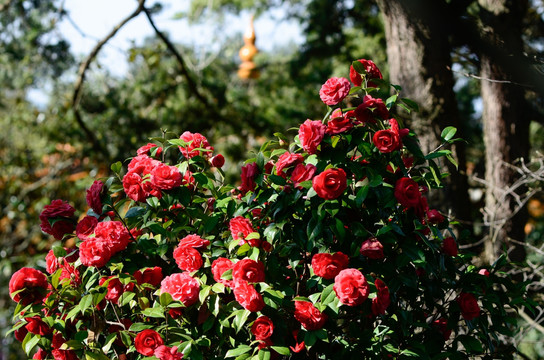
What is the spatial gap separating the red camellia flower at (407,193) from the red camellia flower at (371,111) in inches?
10.4

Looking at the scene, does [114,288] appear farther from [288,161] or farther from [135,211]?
[288,161]

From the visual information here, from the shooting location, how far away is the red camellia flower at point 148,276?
6.41ft

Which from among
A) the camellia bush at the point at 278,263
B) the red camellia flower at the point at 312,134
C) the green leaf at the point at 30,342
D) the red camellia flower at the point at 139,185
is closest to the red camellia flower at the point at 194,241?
the camellia bush at the point at 278,263

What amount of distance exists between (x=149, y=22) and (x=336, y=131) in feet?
8.79

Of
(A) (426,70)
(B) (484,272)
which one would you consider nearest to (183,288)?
(B) (484,272)

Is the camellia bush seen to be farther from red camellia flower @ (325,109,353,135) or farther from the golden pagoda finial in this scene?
the golden pagoda finial

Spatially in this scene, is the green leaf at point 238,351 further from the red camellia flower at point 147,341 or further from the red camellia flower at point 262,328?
the red camellia flower at point 147,341

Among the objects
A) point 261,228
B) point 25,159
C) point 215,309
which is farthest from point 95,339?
point 25,159

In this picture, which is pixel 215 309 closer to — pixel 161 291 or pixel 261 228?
pixel 161 291

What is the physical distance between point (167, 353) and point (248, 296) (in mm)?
359

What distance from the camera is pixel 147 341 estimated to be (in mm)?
1785

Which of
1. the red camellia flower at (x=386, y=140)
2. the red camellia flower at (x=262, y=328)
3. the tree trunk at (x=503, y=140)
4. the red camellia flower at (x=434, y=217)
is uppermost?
the red camellia flower at (x=386, y=140)

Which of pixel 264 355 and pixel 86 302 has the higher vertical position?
pixel 86 302

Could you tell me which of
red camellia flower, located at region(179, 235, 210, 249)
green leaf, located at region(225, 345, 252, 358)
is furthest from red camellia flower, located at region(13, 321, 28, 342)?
green leaf, located at region(225, 345, 252, 358)
